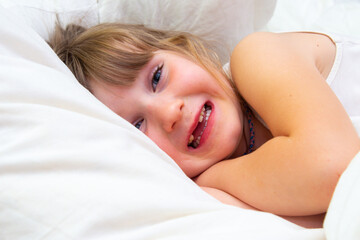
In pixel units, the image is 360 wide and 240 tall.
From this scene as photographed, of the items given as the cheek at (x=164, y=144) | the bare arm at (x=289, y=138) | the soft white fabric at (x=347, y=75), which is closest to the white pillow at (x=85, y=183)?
the bare arm at (x=289, y=138)

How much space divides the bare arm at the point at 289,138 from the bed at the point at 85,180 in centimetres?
10

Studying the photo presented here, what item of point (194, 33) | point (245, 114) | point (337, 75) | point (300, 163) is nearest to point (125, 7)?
point (194, 33)

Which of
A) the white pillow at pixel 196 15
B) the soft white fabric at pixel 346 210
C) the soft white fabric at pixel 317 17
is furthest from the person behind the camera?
the soft white fabric at pixel 317 17

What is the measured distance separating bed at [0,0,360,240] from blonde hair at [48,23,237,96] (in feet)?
0.62

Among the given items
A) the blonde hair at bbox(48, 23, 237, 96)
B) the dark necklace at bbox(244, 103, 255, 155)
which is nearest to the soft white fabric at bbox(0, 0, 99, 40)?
the blonde hair at bbox(48, 23, 237, 96)

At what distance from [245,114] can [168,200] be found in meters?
0.47

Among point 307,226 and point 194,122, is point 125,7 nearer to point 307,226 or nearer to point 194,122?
point 194,122

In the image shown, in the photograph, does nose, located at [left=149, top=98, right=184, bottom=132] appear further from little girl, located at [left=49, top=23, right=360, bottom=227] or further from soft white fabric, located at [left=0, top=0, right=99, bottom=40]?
soft white fabric, located at [left=0, top=0, right=99, bottom=40]

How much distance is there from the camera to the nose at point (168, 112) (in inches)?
29.3

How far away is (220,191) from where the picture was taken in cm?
73

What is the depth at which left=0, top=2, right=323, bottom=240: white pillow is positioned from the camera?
44 centimetres

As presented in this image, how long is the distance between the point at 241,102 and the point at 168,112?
0.20 meters

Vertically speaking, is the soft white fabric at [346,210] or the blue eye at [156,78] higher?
the soft white fabric at [346,210]

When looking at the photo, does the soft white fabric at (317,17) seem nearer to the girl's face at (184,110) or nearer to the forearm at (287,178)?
the girl's face at (184,110)
